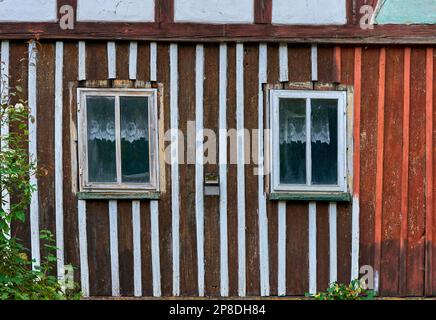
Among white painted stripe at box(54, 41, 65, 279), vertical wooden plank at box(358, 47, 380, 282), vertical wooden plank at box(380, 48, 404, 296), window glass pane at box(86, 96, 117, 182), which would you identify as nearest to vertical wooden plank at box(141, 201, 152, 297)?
window glass pane at box(86, 96, 117, 182)

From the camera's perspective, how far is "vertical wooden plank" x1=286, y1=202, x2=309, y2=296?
35.0ft

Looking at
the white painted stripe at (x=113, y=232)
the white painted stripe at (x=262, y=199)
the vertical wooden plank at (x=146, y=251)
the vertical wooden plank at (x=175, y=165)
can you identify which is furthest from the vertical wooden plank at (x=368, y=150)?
the white painted stripe at (x=113, y=232)

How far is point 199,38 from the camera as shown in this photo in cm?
1053

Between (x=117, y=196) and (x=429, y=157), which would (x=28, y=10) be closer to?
(x=117, y=196)

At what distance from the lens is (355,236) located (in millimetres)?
10734

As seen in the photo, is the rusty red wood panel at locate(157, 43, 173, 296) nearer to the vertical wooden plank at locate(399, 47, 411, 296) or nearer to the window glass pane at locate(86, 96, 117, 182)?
the window glass pane at locate(86, 96, 117, 182)

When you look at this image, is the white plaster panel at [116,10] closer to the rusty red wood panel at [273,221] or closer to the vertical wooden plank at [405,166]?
the rusty red wood panel at [273,221]

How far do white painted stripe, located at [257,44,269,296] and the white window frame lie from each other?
0.33ft

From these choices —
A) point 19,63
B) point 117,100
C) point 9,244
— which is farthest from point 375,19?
point 9,244

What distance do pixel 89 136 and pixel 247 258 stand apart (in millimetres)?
1974

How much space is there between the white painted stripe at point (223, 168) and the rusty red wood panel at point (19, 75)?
6.26ft

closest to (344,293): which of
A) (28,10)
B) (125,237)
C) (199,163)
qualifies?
(199,163)

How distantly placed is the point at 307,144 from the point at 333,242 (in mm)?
1008

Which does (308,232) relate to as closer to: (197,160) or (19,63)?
(197,160)
